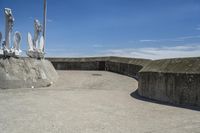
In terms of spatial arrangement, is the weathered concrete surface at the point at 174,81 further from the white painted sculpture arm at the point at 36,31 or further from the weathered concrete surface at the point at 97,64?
the white painted sculpture arm at the point at 36,31

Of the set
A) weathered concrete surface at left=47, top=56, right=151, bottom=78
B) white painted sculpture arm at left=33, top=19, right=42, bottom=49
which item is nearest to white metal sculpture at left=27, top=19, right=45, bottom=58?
white painted sculpture arm at left=33, top=19, right=42, bottom=49

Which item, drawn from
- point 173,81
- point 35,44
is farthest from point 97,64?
point 173,81

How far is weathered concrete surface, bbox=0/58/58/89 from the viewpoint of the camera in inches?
563

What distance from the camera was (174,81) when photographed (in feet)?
28.7

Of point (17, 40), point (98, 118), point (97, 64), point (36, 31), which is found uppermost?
point (36, 31)

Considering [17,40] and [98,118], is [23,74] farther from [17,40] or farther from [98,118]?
[98,118]

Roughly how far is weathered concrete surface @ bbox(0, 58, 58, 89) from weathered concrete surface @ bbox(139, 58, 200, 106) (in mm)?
7512

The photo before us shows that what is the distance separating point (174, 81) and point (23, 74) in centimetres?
995

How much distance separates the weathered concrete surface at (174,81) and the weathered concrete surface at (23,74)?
7.51 metres

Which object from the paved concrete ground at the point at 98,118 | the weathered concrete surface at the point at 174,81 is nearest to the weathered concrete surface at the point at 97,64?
the weathered concrete surface at the point at 174,81

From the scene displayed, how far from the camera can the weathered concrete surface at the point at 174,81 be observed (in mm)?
8000

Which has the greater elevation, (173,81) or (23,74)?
(173,81)

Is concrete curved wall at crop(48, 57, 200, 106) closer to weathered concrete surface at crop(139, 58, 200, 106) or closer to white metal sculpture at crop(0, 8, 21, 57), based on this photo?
weathered concrete surface at crop(139, 58, 200, 106)

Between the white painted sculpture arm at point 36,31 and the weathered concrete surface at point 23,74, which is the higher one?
the white painted sculpture arm at point 36,31
